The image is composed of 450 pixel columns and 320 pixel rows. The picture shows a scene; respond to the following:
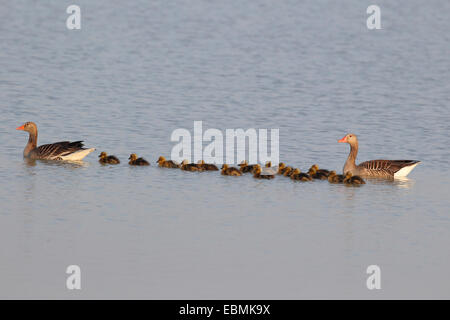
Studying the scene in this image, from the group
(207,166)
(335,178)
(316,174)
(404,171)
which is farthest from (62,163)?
(404,171)

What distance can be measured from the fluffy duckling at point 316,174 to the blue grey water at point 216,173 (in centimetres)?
70

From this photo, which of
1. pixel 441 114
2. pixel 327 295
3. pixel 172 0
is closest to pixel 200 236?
pixel 327 295

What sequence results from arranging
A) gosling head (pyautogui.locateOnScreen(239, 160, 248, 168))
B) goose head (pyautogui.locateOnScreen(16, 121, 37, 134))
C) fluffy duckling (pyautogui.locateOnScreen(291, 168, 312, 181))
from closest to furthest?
fluffy duckling (pyautogui.locateOnScreen(291, 168, 312, 181)) < gosling head (pyautogui.locateOnScreen(239, 160, 248, 168)) < goose head (pyautogui.locateOnScreen(16, 121, 37, 134))

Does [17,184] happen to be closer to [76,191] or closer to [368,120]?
[76,191]

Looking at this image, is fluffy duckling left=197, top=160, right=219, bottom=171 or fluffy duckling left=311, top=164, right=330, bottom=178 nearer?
fluffy duckling left=311, top=164, right=330, bottom=178

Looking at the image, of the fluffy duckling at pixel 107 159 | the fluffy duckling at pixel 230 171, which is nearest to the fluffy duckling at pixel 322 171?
the fluffy duckling at pixel 230 171

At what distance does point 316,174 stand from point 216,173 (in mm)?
2107

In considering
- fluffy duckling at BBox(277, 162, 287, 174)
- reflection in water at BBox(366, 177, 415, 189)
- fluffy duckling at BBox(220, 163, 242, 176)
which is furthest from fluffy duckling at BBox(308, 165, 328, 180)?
fluffy duckling at BBox(220, 163, 242, 176)

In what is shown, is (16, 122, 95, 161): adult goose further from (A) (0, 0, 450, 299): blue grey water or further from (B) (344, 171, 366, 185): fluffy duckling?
(B) (344, 171, 366, 185): fluffy duckling

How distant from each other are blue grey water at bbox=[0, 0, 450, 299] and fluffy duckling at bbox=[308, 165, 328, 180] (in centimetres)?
70

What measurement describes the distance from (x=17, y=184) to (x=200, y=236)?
504 centimetres

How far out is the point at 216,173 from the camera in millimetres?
21797

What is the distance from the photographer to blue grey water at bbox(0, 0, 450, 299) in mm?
14398

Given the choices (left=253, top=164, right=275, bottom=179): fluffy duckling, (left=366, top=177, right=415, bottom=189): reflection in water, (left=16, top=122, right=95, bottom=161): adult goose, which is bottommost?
(left=366, top=177, right=415, bottom=189): reflection in water
